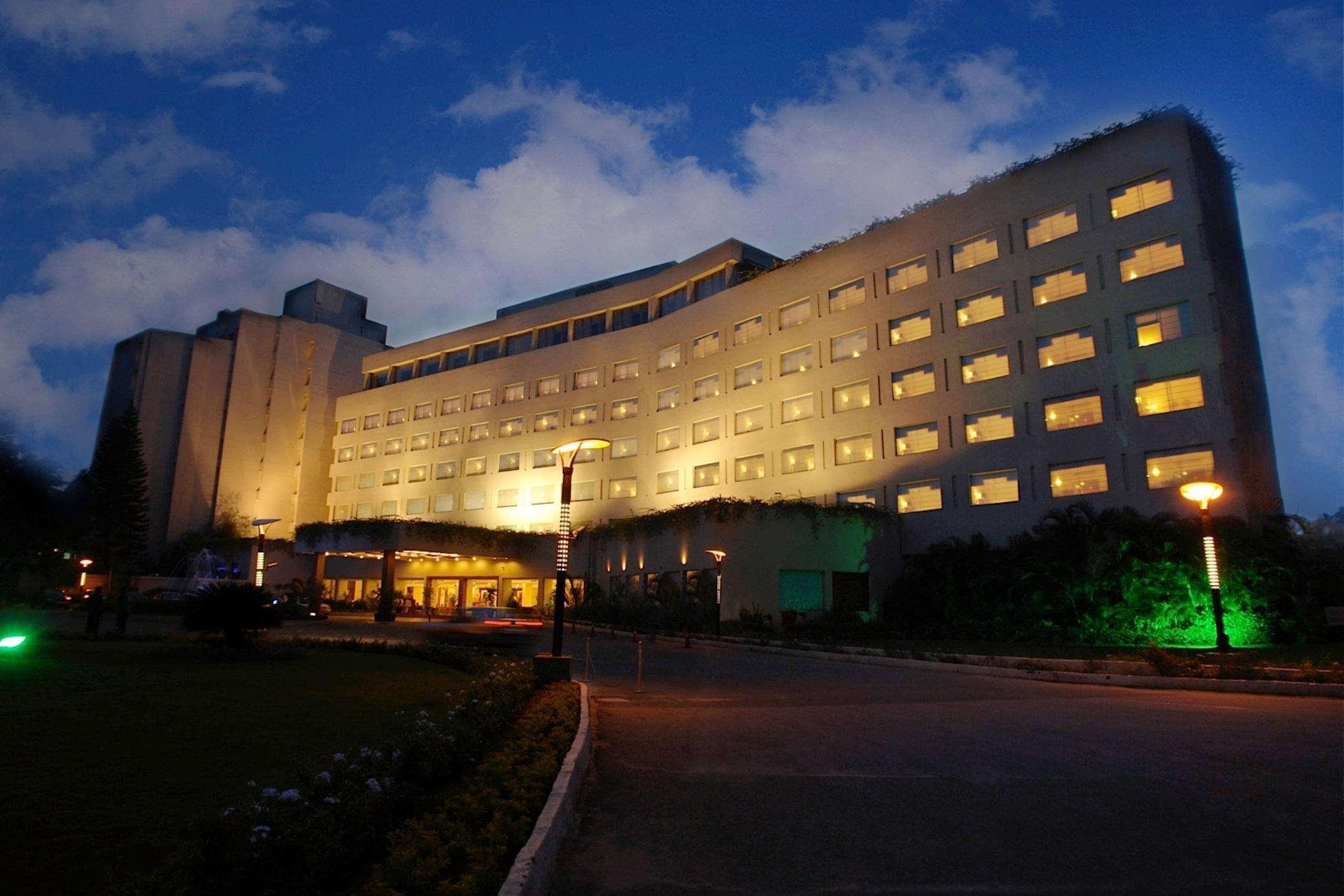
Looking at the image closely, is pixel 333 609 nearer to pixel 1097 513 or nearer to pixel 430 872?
pixel 1097 513

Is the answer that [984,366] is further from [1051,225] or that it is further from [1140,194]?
[1140,194]

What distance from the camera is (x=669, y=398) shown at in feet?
170

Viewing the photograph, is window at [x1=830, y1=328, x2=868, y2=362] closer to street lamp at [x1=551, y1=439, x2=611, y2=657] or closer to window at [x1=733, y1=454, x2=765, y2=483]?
window at [x1=733, y1=454, x2=765, y2=483]

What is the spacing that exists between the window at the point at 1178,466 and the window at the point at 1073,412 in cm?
261

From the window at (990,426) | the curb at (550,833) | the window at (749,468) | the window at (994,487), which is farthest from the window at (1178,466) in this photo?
the curb at (550,833)

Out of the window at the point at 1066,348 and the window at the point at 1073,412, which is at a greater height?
the window at the point at 1066,348

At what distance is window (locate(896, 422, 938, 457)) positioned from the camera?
37.7 m

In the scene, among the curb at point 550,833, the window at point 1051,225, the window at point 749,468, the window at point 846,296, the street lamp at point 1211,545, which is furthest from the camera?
the window at point 749,468

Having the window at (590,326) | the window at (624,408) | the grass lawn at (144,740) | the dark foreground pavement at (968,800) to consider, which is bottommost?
the dark foreground pavement at (968,800)

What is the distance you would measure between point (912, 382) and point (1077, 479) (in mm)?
8988

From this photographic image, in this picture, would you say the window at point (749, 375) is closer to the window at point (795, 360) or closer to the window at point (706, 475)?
the window at point (795, 360)

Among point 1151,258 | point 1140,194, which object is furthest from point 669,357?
point 1151,258

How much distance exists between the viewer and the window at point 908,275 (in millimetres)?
39688

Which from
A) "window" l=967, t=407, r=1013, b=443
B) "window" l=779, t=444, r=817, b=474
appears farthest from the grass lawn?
"window" l=779, t=444, r=817, b=474
